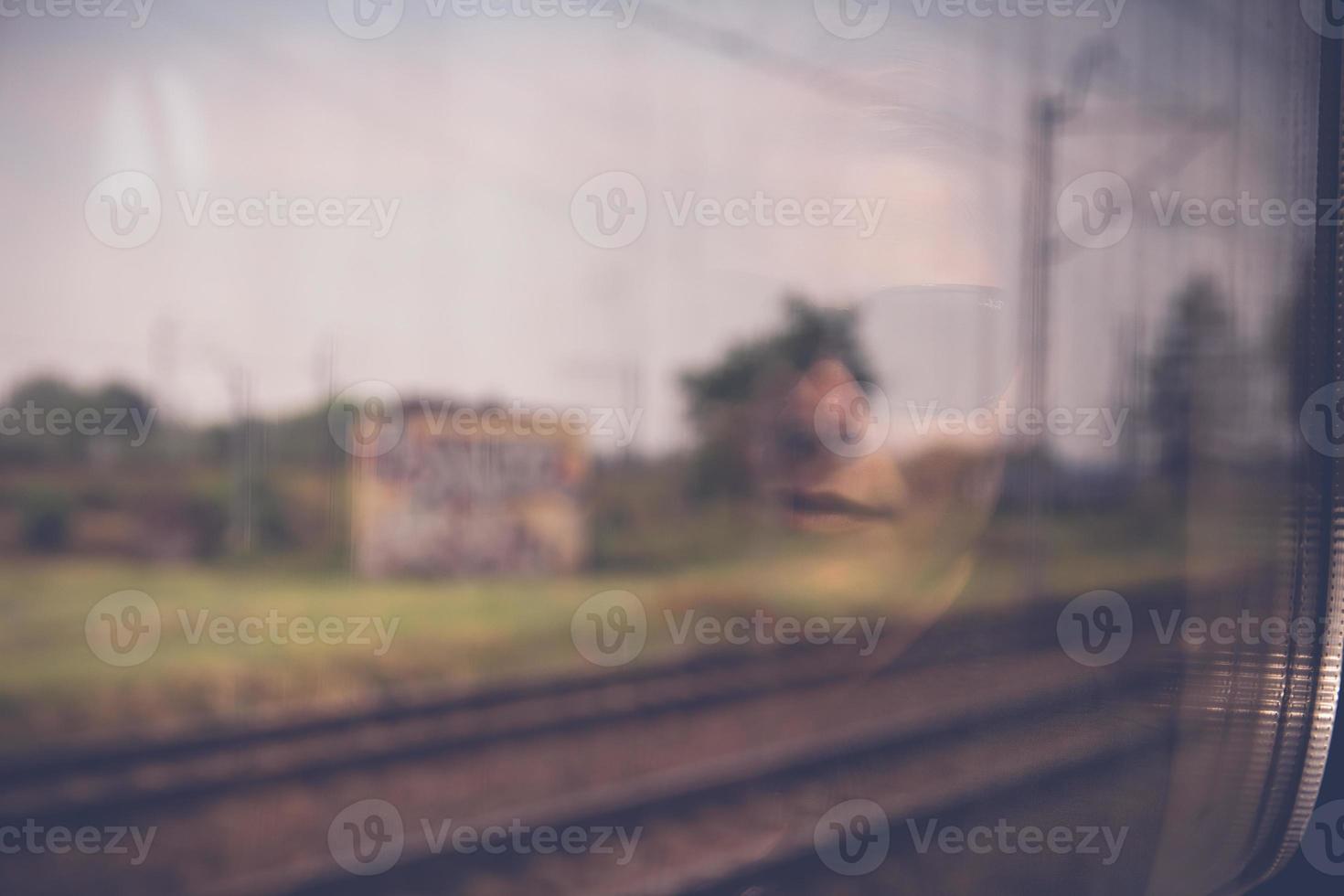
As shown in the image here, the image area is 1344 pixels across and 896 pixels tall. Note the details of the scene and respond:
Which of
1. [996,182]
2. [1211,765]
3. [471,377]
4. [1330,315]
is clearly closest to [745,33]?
[996,182]

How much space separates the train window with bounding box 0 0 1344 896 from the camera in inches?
65.5

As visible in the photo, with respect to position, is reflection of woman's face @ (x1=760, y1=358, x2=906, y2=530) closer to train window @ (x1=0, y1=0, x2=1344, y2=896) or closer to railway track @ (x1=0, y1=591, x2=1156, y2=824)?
train window @ (x1=0, y1=0, x2=1344, y2=896)

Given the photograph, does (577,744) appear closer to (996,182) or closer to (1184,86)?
(996,182)

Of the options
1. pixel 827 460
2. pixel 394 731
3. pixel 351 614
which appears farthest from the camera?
pixel 827 460

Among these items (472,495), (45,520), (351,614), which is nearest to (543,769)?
(351,614)

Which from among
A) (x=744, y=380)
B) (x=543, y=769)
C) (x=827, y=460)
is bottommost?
(x=543, y=769)

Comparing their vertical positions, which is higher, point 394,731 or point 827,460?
point 827,460

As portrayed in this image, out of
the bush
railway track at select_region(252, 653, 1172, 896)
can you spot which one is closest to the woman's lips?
railway track at select_region(252, 653, 1172, 896)

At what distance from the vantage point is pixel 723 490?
897cm

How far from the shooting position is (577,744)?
5.12m

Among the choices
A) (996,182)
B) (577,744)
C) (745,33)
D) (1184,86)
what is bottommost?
(577,744)

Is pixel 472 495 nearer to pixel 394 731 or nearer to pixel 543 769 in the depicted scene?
pixel 394 731

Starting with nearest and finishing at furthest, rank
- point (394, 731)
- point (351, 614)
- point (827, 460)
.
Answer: point (394, 731) < point (351, 614) < point (827, 460)

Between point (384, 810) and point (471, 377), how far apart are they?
11.6 feet
